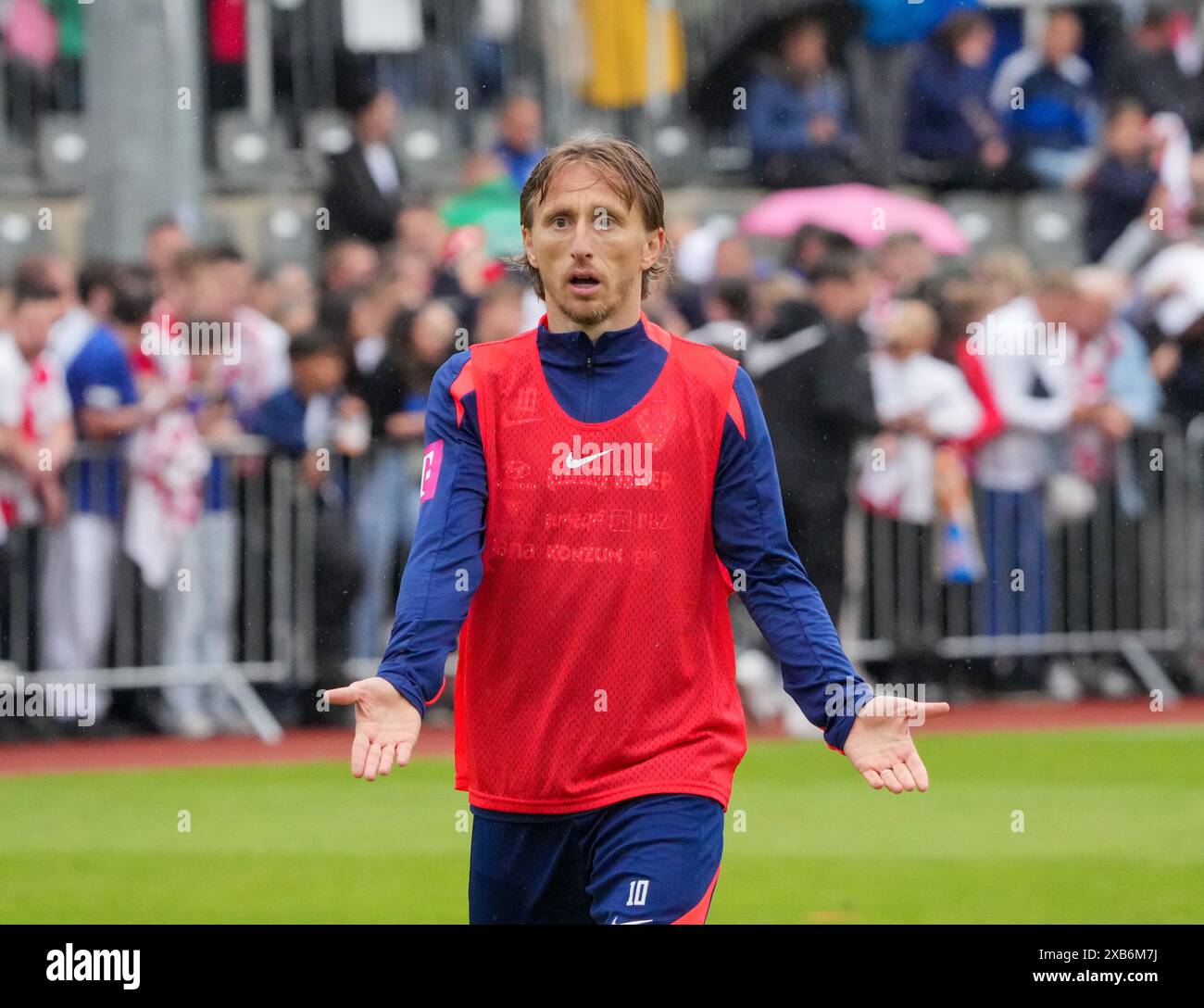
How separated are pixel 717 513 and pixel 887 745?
625 millimetres

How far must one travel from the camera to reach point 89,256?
13.7 metres

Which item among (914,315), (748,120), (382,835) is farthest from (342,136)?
(382,835)

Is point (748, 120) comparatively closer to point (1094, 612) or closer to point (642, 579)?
point (1094, 612)

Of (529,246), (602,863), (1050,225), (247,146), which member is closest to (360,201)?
(247,146)

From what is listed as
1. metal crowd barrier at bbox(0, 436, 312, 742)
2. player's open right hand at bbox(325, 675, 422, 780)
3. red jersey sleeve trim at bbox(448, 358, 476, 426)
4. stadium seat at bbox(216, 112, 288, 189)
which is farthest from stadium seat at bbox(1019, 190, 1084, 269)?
player's open right hand at bbox(325, 675, 422, 780)

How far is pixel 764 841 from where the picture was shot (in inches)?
400

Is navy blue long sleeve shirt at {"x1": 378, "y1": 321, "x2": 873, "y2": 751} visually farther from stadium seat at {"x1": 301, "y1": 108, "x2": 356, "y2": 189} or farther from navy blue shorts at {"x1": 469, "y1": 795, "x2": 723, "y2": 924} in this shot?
stadium seat at {"x1": 301, "y1": 108, "x2": 356, "y2": 189}

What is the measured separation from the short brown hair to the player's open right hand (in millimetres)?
1057

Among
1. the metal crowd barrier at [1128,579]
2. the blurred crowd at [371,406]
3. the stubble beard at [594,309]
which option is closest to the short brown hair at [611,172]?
the stubble beard at [594,309]

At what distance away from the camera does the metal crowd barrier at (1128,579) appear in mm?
13961

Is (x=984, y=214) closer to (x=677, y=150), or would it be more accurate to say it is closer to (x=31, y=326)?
(x=677, y=150)

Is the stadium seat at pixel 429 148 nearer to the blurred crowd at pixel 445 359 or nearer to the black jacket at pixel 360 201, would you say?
the blurred crowd at pixel 445 359

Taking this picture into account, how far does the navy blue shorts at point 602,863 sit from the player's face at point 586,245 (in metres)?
1.07

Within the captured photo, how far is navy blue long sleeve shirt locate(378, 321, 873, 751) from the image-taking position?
534cm
